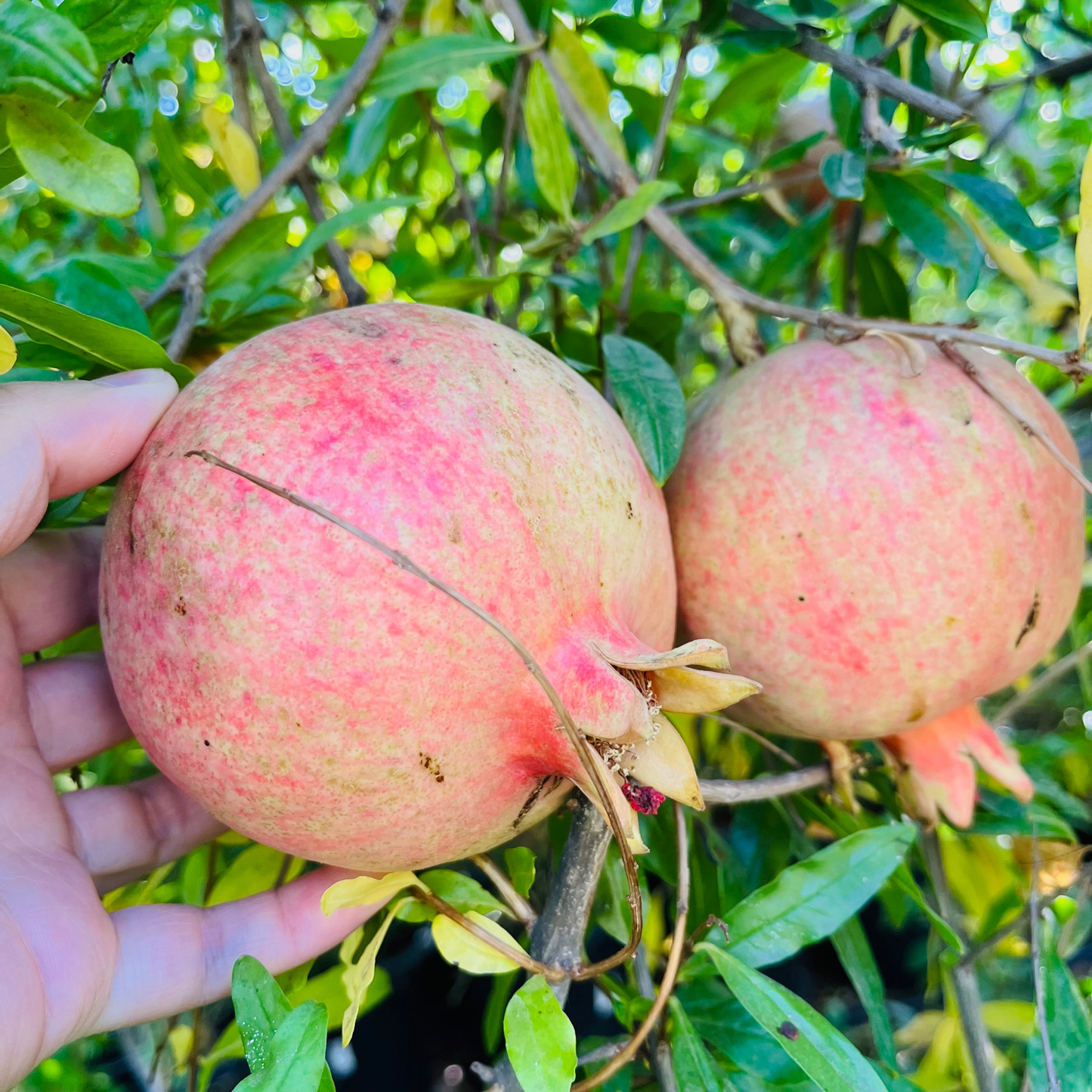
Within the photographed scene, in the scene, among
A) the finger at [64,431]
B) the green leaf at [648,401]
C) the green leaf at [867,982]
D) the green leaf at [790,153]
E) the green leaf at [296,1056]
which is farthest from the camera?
the green leaf at [790,153]

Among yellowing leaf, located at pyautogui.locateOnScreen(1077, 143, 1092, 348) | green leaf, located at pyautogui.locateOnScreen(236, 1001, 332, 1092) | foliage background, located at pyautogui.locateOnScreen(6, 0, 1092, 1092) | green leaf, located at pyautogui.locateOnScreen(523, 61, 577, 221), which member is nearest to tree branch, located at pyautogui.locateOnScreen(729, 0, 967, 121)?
foliage background, located at pyautogui.locateOnScreen(6, 0, 1092, 1092)

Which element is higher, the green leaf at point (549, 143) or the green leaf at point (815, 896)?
the green leaf at point (549, 143)

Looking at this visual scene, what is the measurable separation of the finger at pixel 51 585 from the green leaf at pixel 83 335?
255 mm

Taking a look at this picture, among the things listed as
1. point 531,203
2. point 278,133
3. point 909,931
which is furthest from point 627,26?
point 909,931

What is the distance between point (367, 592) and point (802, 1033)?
0.45m

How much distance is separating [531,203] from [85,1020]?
4.59 feet

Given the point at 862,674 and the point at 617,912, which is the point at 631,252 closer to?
the point at 862,674

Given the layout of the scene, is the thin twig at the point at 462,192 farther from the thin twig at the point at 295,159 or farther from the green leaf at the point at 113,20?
the green leaf at the point at 113,20

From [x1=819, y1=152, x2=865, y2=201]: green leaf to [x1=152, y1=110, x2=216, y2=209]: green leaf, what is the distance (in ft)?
2.46

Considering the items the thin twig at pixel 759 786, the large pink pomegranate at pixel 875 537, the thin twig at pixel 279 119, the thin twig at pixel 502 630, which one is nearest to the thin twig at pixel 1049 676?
the large pink pomegranate at pixel 875 537

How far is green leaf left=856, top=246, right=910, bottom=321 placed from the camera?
1059 millimetres

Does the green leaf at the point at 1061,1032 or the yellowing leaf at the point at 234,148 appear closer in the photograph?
the green leaf at the point at 1061,1032

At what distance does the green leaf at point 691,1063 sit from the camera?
70cm

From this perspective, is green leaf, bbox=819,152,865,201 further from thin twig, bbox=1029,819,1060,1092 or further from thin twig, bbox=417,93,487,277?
thin twig, bbox=1029,819,1060,1092
